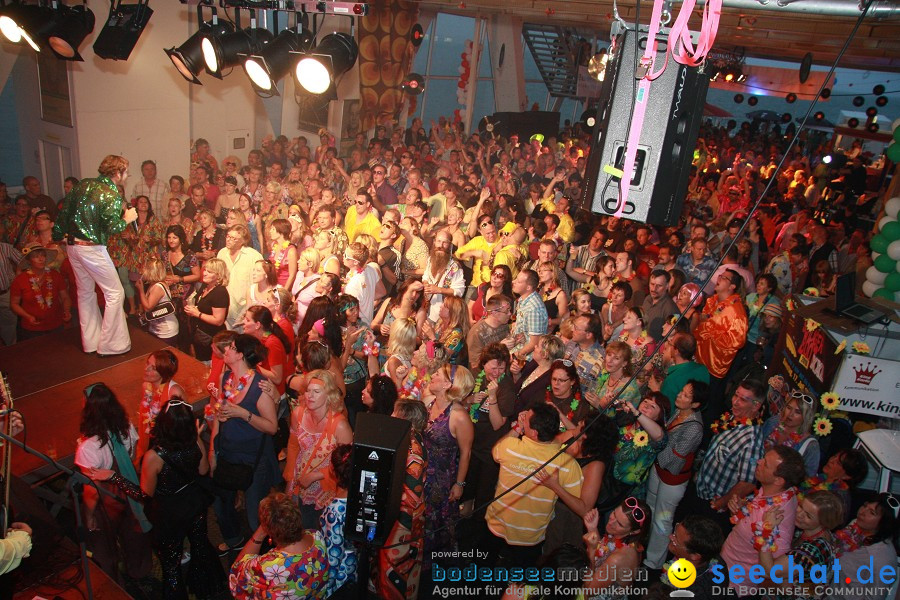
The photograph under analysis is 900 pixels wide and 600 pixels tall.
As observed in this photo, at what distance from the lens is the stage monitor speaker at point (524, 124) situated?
13758 mm

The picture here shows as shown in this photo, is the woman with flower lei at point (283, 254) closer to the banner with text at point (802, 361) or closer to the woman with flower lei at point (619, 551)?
the woman with flower lei at point (619, 551)

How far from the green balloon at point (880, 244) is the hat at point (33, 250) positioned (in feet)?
20.2

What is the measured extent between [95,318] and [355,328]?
2113 mm

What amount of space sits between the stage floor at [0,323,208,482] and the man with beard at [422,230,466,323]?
5.62 feet

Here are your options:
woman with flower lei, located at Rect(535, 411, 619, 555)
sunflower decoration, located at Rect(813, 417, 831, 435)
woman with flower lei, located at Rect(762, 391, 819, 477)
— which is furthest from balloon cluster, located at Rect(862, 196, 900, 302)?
woman with flower lei, located at Rect(535, 411, 619, 555)

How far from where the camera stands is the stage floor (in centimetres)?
354

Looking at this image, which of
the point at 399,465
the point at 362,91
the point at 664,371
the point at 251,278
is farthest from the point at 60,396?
the point at 362,91

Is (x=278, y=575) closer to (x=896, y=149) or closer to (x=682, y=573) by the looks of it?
(x=682, y=573)

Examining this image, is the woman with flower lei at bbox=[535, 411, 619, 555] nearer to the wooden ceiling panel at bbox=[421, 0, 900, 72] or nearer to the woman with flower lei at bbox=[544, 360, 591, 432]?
the woman with flower lei at bbox=[544, 360, 591, 432]

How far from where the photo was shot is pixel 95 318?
15.0ft

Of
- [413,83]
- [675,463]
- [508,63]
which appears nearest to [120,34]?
[675,463]

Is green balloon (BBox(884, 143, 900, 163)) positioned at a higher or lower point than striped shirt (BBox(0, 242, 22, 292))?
higher

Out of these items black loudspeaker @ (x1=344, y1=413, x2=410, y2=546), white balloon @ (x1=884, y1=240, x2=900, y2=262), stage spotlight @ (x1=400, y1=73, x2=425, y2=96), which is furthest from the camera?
stage spotlight @ (x1=400, y1=73, x2=425, y2=96)

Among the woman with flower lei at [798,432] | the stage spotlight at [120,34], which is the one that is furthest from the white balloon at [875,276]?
the stage spotlight at [120,34]
